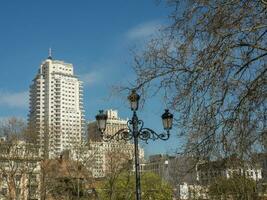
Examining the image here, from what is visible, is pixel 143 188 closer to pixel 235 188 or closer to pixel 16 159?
pixel 16 159

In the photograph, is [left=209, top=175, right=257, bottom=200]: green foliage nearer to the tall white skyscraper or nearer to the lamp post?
the lamp post

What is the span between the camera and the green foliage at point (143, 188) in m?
46.8

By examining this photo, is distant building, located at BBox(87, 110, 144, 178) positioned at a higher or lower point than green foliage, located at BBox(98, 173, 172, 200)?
higher

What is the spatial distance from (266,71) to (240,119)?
1046mm

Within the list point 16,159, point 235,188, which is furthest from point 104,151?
point 235,188

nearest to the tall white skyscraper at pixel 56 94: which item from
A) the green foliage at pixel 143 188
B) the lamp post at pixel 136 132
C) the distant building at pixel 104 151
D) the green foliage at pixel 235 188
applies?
the green foliage at pixel 143 188

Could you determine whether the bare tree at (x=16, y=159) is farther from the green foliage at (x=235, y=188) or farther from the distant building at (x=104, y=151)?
the green foliage at (x=235, y=188)

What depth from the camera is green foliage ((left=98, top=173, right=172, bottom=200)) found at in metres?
46.8

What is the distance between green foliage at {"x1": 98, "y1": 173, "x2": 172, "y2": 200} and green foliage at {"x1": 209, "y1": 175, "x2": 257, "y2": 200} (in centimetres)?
1581

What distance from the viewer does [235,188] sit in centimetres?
2875

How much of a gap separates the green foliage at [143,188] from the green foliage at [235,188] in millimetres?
15810

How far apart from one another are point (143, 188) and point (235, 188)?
74.2ft

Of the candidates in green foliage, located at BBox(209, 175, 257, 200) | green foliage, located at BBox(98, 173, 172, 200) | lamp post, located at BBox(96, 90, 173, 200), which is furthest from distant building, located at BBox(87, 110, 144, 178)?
lamp post, located at BBox(96, 90, 173, 200)

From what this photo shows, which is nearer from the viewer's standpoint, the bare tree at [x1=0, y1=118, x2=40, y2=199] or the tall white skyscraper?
the bare tree at [x1=0, y1=118, x2=40, y2=199]
